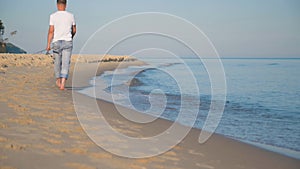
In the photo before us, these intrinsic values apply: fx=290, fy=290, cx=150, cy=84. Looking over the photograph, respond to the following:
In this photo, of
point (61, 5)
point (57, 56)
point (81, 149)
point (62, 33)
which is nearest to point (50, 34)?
point (62, 33)

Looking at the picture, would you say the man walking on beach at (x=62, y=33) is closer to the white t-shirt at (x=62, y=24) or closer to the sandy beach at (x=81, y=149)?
the white t-shirt at (x=62, y=24)

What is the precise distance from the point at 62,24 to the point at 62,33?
0.21m

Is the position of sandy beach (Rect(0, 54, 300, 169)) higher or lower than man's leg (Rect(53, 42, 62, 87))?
lower

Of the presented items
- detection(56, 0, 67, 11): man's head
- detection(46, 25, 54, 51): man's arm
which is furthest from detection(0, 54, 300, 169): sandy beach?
detection(56, 0, 67, 11): man's head

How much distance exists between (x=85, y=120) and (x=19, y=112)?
1.05m

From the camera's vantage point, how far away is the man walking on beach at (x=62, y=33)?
21.9ft

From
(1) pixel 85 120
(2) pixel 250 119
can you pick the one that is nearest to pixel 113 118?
(1) pixel 85 120

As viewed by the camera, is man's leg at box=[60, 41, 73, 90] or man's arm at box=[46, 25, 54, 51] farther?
man's leg at box=[60, 41, 73, 90]

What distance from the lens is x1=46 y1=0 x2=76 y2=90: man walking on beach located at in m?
6.68

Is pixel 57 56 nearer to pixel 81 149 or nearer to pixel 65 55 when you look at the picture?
pixel 65 55

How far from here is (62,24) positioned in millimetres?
6699

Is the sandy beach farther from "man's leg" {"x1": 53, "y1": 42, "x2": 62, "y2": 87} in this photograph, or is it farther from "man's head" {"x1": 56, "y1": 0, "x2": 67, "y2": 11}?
"man's head" {"x1": 56, "y1": 0, "x2": 67, "y2": 11}

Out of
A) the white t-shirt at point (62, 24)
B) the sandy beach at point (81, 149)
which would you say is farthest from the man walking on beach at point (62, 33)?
the sandy beach at point (81, 149)

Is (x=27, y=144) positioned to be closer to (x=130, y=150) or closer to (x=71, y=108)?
(x=130, y=150)
